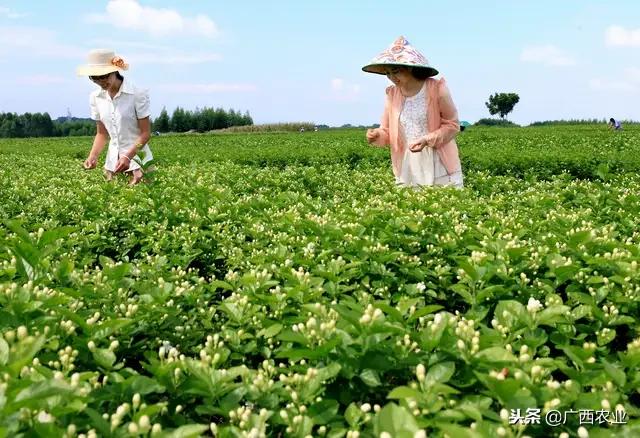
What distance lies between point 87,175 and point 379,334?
24.2 feet

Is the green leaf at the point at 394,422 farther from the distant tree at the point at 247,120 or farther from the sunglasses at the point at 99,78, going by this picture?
the distant tree at the point at 247,120

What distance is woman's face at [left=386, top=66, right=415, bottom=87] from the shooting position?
6.61 m

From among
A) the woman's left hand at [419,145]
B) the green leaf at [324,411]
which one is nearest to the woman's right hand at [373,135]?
the woman's left hand at [419,145]

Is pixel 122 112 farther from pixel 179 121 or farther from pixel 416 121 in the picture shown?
pixel 179 121

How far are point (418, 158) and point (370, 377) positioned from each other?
524 centimetres

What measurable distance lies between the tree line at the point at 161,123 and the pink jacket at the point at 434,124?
79.3 meters

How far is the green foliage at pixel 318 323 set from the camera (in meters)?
1.79

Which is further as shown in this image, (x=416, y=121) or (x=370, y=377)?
(x=416, y=121)

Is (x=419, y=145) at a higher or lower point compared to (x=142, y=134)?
lower

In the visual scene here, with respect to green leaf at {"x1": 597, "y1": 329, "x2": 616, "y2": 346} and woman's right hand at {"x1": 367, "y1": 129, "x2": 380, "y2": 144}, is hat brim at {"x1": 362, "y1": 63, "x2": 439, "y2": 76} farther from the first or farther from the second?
green leaf at {"x1": 597, "y1": 329, "x2": 616, "y2": 346}

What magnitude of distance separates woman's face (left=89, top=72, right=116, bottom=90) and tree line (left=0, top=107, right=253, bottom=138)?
7863 cm

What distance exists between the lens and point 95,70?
6.48m

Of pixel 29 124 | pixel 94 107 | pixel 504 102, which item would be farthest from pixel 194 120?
pixel 94 107

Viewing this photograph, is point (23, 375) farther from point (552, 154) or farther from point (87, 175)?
point (552, 154)
